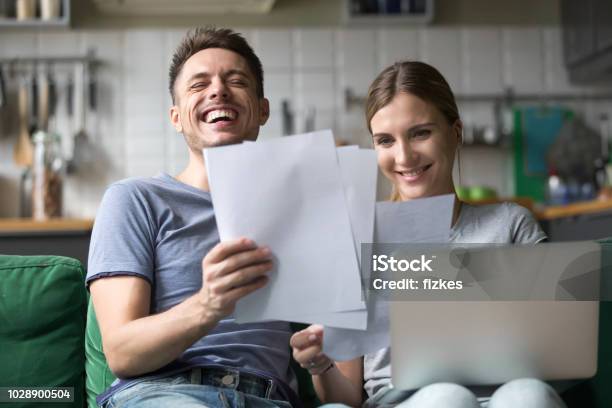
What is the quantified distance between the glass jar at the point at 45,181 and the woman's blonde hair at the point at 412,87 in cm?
236

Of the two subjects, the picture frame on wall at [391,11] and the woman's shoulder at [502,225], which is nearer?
the woman's shoulder at [502,225]

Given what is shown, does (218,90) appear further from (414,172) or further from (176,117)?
(414,172)

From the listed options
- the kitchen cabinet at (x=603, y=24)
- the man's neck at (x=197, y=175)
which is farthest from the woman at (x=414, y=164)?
the kitchen cabinet at (x=603, y=24)

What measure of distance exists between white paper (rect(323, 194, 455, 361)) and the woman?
14 centimetres

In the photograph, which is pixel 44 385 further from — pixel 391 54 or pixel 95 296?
pixel 391 54

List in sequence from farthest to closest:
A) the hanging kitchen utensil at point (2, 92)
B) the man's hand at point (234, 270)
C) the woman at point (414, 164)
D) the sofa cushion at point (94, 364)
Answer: the hanging kitchen utensil at point (2, 92)
the sofa cushion at point (94, 364)
the woman at point (414, 164)
the man's hand at point (234, 270)

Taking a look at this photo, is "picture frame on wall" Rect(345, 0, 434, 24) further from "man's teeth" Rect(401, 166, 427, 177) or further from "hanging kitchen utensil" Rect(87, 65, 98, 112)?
"man's teeth" Rect(401, 166, 427, 177)

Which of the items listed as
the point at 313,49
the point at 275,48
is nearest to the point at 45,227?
the point at 275,48

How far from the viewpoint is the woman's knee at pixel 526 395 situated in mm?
907

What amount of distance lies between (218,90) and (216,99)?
13 mm

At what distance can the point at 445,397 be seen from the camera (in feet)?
3.00

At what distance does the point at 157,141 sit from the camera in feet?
11.6

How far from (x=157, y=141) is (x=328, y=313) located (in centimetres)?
267

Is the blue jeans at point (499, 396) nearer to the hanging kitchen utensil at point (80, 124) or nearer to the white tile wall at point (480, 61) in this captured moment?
the hanging kitchen utensil at point (80, 124)
